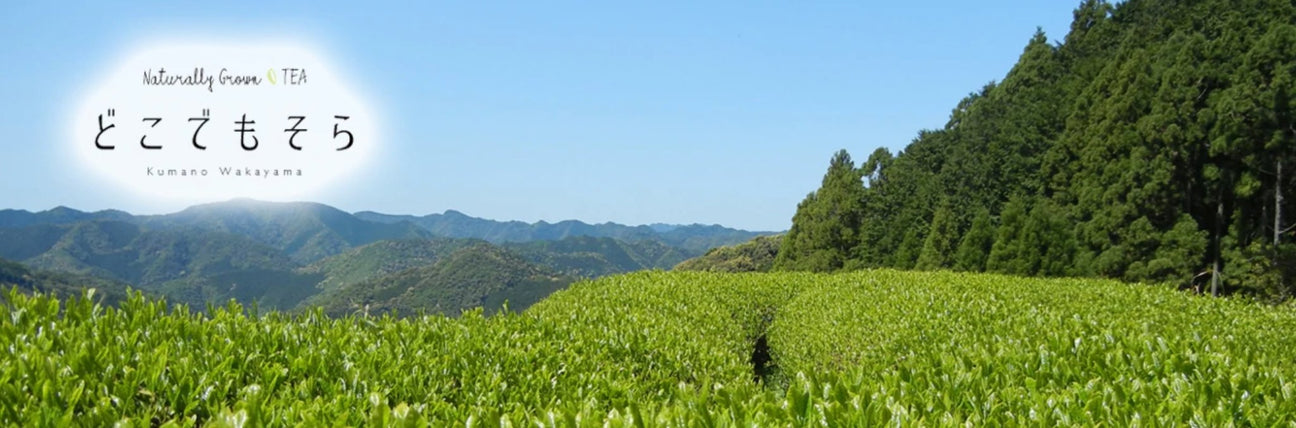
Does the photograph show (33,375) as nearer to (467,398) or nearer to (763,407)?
(467,398)

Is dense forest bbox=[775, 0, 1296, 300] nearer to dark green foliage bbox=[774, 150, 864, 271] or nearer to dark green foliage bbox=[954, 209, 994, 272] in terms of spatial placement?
dark green foliage bbox=[954, 209, 994, 272]

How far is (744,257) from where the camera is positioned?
83750 millimetres

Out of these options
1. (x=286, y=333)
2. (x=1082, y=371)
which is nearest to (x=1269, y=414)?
(x=1082, y=371)

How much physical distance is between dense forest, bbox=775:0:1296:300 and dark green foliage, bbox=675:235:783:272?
37.9 meters

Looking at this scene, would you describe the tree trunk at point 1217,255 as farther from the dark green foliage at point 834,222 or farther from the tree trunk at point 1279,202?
the dark green foliage at point 834,222

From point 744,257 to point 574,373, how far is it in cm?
7955

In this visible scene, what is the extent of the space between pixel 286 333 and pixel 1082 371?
17.5 ft

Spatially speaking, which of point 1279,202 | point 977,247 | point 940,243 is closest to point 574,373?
point 1279,202

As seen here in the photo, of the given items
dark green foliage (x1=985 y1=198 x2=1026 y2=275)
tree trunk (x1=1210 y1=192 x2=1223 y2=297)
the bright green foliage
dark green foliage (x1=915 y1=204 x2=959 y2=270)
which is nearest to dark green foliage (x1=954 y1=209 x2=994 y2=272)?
dark green foliage (x1=985 y1=198 x2=1026 y2=275)

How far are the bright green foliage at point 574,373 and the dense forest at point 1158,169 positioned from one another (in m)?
21.5

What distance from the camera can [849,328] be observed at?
9742 millimetres

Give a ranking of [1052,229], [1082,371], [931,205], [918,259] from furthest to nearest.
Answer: [931,205] → [918,259] → [1052,229] → [1082,371]

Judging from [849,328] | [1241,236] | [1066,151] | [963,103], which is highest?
[963,103]

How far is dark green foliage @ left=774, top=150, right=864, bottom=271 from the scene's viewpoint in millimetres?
46125
